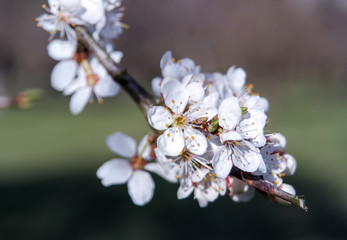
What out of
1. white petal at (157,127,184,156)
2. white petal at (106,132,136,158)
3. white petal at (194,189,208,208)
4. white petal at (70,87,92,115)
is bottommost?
white petal at (194,189,208,208)

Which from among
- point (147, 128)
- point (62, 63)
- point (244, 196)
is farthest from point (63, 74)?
point (147, 128)

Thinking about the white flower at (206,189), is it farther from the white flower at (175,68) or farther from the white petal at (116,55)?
the white petal at (116,55)

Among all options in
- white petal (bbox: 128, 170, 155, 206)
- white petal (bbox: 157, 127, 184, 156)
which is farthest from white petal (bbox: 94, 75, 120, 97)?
white petal (bbox: 157, 127, 184, 156)

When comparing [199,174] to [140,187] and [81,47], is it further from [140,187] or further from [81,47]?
[81,47]

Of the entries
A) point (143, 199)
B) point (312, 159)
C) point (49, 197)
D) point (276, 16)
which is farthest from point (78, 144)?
point (143, 199)

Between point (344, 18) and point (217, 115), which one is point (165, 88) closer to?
point (217, 115)

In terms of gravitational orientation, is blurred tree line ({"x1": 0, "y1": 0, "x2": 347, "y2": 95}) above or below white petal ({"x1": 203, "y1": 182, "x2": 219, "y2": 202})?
above

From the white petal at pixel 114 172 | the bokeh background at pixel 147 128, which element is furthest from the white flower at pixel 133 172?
the bokeh background at pixel 147 128

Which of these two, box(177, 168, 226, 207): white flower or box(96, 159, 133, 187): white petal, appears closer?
box(177, 168, 226, 207): white flower

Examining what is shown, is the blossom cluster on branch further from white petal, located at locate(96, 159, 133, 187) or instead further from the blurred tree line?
the blurred tree line
